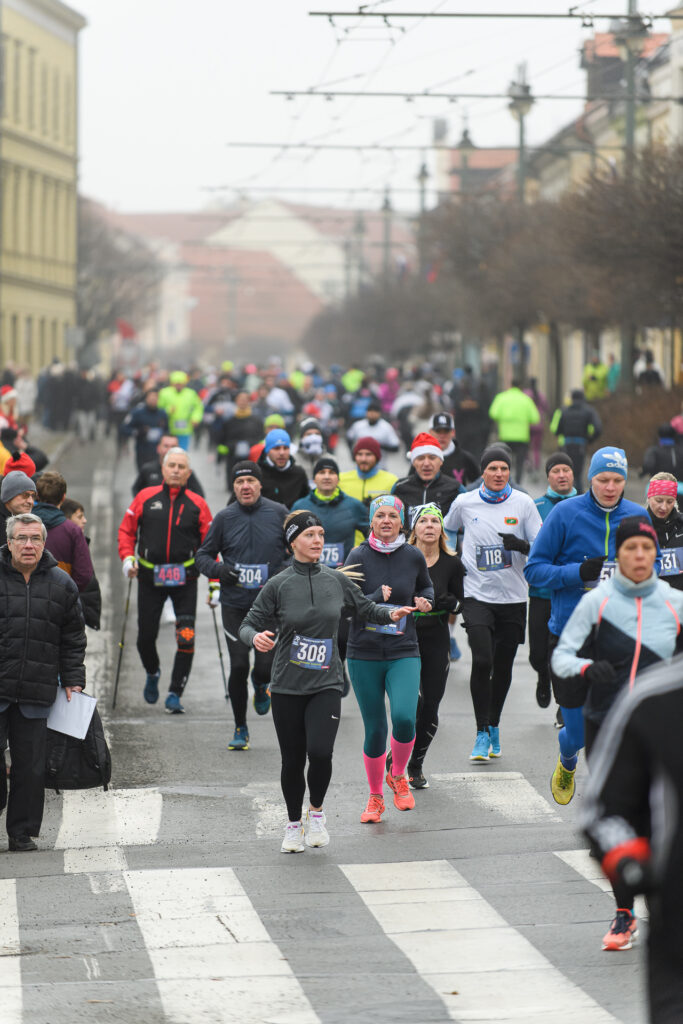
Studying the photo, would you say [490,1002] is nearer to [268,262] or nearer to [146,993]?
[146,993]

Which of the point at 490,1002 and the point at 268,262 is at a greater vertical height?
the point at 268,262

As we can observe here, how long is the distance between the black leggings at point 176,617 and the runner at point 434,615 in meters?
2.74

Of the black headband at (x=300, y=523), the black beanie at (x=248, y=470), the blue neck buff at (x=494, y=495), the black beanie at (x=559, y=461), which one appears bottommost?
the black headband at (x=300, y=523)

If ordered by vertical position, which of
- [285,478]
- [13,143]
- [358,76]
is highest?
[13,143]

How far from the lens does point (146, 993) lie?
7152mm

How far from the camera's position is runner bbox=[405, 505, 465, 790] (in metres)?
10.9

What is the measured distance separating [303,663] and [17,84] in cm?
6574

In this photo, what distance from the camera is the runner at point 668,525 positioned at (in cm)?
1180

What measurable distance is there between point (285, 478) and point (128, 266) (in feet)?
299

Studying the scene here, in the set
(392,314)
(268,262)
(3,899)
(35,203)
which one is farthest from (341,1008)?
(268,262)

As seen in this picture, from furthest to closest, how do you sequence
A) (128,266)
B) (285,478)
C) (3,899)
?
1. (128,266)
2. (285,478)
3. (3,899)

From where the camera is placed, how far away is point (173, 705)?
13672 mm

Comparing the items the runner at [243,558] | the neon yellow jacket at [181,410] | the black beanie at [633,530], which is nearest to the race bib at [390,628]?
the runner at [243,558]

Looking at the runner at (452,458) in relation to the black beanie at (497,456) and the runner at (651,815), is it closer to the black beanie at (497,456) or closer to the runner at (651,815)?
the black beanie at (497,456)
